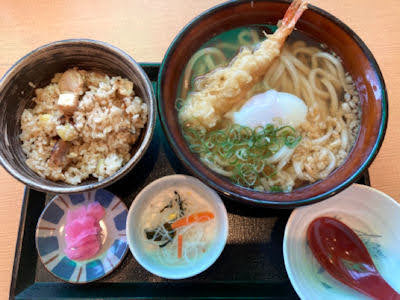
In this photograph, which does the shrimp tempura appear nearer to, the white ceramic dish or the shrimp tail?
the shrimp tail

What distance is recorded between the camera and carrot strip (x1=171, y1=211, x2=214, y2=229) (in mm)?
1384

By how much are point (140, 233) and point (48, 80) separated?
89cm

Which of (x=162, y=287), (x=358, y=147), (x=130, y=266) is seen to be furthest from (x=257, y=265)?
(x=358, y=147)

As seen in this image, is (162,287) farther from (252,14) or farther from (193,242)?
(252,14)

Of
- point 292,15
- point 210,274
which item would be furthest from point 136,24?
point 210,274

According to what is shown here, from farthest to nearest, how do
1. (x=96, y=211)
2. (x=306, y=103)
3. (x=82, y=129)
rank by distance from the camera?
(x=306, y=103)
(x=96, y=211)
(x=82, y=129)

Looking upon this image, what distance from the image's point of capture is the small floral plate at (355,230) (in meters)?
1.26

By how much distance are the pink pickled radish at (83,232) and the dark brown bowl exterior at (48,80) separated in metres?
0.20

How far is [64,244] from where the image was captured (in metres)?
1.38

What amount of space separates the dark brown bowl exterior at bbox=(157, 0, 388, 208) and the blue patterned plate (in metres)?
0.52

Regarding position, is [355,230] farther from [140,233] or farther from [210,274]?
[140,233]

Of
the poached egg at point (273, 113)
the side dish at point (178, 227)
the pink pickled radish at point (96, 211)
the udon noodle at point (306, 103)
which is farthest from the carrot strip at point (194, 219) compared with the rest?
the poached egg at point (273, 113)

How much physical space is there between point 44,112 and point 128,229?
70 cm

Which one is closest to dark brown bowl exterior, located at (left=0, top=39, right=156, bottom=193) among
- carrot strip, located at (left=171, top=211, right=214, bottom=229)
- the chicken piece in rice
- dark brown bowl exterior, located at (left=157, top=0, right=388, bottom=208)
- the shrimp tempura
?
the chicken piece in rice
